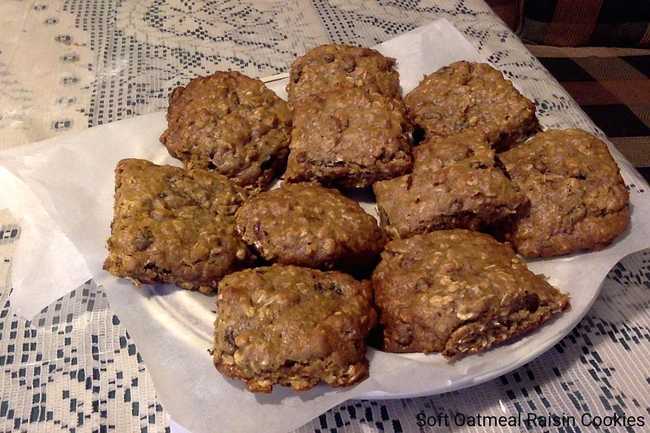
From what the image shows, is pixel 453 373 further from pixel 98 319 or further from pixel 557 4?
pixel 557 4

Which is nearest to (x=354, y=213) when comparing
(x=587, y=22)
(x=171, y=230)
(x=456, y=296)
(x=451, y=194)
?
(x=451, y=194)

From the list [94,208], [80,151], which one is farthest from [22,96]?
[94,208]

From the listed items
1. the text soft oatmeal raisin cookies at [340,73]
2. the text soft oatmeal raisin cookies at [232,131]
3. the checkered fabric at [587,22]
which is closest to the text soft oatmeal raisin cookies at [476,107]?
the text soft oatmeal raisin cookies at [340,73]

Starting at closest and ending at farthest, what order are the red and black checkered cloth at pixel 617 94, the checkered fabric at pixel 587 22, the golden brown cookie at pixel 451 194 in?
the golden brown cookie at pixel 451 194
the red and black checkered cloth at pixel 617 94
the checkered fabric at pixel 587 22

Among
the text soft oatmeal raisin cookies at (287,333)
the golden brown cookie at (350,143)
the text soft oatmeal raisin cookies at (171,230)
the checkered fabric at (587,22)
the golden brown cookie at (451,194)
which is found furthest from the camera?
the checkered fabric at (587,22)

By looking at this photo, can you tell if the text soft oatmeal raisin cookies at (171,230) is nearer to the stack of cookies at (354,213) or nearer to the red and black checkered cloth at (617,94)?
the stack of cookies at (354,213)

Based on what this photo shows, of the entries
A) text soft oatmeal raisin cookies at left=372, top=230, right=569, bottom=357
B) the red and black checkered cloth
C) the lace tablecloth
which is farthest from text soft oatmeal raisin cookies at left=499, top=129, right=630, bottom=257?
the red and black checkered cloth
